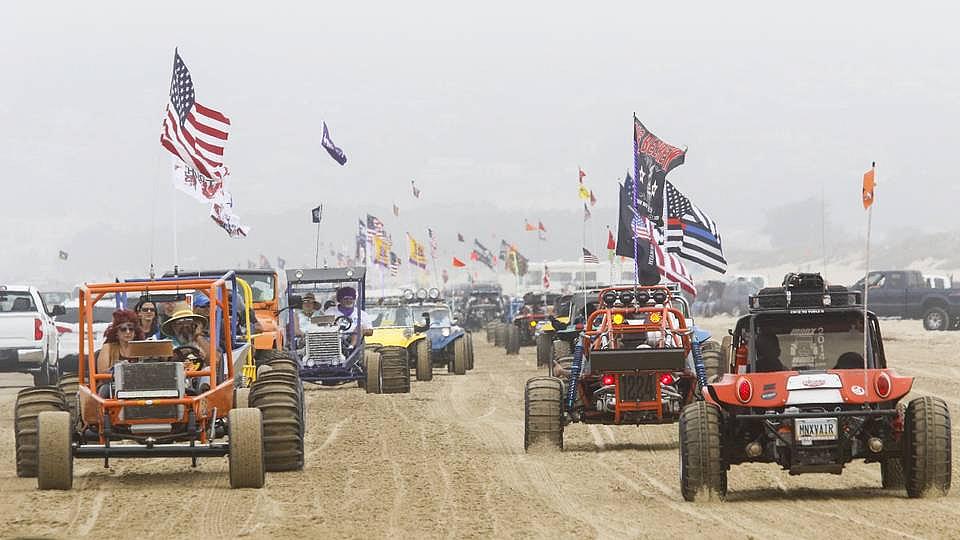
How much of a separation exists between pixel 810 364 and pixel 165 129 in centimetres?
1518

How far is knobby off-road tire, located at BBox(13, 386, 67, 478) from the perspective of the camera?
14.8 meters

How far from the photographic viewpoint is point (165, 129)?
1030 inches

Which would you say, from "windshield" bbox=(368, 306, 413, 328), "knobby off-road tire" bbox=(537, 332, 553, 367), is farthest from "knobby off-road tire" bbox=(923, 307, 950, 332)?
"windshield" bbox=(368, 306, 413, 328)

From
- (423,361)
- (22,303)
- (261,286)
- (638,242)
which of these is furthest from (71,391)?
(638,242)

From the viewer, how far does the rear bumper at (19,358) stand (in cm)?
2859

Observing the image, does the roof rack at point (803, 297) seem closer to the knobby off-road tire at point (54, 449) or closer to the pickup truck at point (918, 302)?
the knobby off-road tire at point (54, 449)

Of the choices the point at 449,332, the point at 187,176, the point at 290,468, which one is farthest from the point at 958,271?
the point at 290,468

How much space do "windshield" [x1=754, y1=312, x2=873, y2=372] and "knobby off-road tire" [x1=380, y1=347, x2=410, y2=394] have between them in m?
14.5

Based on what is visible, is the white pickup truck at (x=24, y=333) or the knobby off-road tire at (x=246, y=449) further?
the white pickup truck at (x=24, y=333)

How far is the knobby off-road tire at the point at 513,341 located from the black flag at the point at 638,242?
10715mm

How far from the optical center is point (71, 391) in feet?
50.7

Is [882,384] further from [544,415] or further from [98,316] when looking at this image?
[98,316]

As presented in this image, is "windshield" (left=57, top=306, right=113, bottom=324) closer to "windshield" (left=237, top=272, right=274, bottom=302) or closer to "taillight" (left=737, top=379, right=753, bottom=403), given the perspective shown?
"windshield" (left=237, top=272, right=274, bottom=302)

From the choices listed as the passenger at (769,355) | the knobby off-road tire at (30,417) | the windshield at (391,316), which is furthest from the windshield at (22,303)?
the passenger at (769,355)
